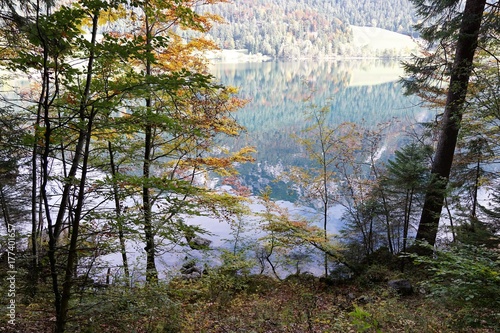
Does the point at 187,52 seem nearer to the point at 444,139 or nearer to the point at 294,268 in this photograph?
the point at 444,139

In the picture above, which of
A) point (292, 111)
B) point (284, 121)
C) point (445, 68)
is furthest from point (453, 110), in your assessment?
point (292, 111)

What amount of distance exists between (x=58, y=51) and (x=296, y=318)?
4.99 metres

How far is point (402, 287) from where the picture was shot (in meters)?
7.02

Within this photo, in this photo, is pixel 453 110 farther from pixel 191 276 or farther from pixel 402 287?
pixel 191 276

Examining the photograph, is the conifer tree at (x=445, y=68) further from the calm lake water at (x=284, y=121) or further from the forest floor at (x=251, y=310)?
the forest floor at (x=251, y=310)

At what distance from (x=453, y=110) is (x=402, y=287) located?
4.61 meters

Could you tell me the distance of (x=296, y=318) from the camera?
509cm

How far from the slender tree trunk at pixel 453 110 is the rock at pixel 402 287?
1172mm

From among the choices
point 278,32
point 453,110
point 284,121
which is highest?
point 278,32

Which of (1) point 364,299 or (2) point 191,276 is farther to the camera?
(2) point 191,276

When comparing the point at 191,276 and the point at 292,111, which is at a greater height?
the point at 292,111

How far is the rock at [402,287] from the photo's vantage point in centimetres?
698

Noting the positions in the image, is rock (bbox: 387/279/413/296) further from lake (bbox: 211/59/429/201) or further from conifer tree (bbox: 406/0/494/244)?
lake (bbox: 211/59/429/201)

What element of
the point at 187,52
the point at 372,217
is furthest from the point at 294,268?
the point at 187,52
